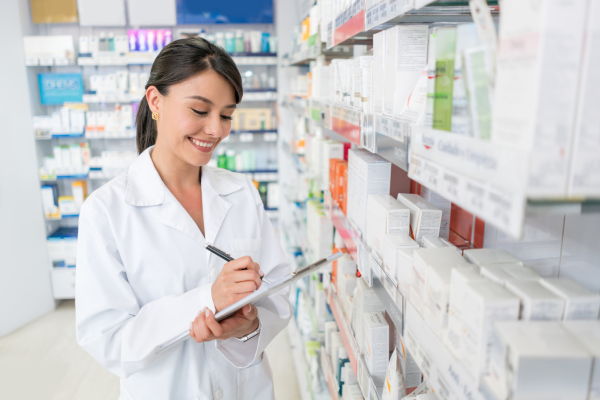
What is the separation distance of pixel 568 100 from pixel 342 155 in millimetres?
1785

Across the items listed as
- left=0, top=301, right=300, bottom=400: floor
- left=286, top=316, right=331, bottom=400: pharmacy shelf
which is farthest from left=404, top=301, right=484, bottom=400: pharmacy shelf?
left=0, top=301, right=300, bottom=400: floor

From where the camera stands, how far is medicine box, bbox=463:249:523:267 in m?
0.85

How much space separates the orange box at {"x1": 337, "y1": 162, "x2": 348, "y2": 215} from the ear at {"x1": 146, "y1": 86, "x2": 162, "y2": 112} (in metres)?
0.81

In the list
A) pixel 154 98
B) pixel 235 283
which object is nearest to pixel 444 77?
pixel 235 283

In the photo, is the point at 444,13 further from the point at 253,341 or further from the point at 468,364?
the point at 253,341

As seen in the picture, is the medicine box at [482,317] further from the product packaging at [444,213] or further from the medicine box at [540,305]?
the product packaging at [444,213]

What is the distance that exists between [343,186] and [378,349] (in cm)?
73

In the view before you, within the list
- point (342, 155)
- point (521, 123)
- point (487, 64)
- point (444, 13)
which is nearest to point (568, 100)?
point (521, 123)

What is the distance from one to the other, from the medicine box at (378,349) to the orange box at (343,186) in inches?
22.8

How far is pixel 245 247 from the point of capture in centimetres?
157

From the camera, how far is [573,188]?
0.52m

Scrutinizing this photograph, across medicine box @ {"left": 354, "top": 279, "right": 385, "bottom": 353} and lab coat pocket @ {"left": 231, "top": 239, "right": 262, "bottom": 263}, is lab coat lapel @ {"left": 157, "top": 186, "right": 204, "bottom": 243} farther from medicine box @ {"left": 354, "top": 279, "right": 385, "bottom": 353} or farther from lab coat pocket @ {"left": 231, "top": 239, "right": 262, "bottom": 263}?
medicine box @ {"left": 354, "top": 279, "right": 385, "bottom": 353}

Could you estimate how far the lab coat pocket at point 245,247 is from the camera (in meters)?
1.55

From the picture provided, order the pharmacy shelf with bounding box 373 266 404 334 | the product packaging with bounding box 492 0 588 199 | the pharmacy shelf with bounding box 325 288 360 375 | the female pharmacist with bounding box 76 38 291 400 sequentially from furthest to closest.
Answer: the pharmacy shelf with bounding box 325 288 360 375
the female pharmacist with bounding box 76 38 291 400
the pharmacy shelf with bounding box 373 266 404 334
the product packaging with bounding box 492 0 588 199
